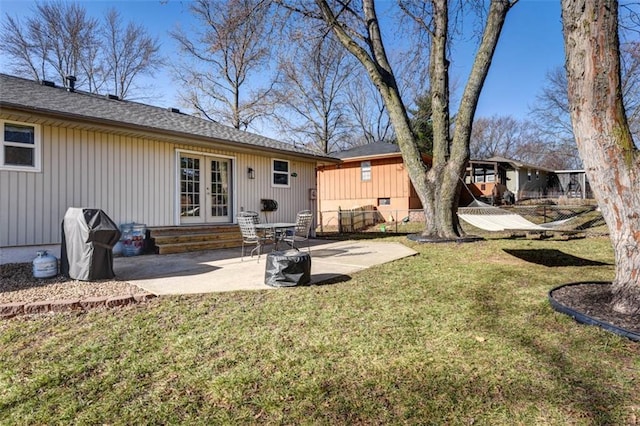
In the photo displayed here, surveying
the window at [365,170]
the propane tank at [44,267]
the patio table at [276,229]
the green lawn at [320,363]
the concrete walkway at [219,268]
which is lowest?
the green lawn at [320,363]

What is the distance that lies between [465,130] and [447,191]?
1386 mm

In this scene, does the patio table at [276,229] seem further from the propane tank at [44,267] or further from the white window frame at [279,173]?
the white window frame at [279,173]

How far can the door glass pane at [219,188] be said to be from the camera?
28.4 feet

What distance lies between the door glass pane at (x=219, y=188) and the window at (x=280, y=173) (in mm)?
1345

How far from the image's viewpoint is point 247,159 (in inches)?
359

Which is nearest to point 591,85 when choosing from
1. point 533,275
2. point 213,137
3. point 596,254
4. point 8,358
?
A: point 533,275

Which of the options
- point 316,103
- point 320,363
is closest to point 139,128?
point 320,363

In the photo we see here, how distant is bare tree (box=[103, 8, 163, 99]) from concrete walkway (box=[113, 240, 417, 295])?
17.4 m

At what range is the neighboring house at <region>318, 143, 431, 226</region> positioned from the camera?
46.9 ft

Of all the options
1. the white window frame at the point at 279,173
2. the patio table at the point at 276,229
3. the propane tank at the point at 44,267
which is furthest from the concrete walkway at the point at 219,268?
the white window frame at the point at 279,173

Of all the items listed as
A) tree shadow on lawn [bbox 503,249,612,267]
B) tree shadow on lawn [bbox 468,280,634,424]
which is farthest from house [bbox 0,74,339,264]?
tree shadow on lawn [bbox 468,280,634,424]

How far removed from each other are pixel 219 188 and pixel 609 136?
7609 millimetres

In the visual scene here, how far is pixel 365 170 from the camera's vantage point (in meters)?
15.5

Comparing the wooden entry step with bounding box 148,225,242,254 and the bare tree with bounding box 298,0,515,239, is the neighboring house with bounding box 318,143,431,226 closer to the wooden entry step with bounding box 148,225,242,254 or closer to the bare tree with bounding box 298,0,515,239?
the bare tree with bounding box 298,0,515,239
